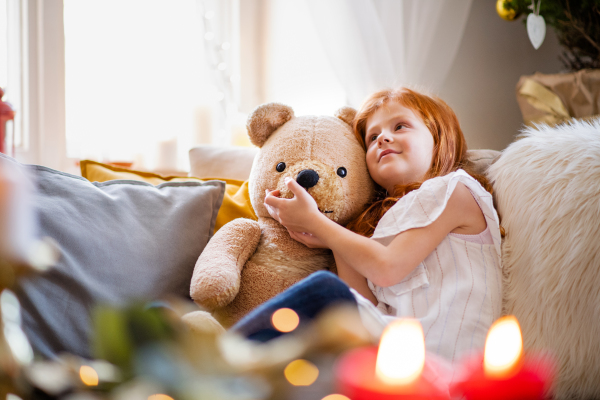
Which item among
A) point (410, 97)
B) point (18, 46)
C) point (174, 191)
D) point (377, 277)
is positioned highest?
point (18, 46)

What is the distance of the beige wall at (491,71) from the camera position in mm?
2170

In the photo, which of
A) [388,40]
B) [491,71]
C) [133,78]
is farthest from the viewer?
[133,78]

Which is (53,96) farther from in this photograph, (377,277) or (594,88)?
(594,88)

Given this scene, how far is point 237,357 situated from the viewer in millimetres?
173

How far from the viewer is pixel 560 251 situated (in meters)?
0.72

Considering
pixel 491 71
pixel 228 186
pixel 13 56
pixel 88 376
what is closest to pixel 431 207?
pixel 228 186

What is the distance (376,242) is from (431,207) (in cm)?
13

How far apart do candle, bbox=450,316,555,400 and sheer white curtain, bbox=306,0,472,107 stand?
5.81ft

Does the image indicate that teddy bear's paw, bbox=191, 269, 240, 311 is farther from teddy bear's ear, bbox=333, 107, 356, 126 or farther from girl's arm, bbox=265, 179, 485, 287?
teddy bear's ear, bbox=333, 107, 356, 126

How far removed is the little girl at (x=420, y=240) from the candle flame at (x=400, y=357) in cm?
54

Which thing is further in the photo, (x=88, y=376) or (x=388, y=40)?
(x=388, y=40)

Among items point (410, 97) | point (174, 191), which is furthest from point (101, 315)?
point (410, 97)

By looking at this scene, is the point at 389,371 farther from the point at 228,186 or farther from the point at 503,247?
the point at 228,186

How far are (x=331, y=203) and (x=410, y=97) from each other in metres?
0.35
